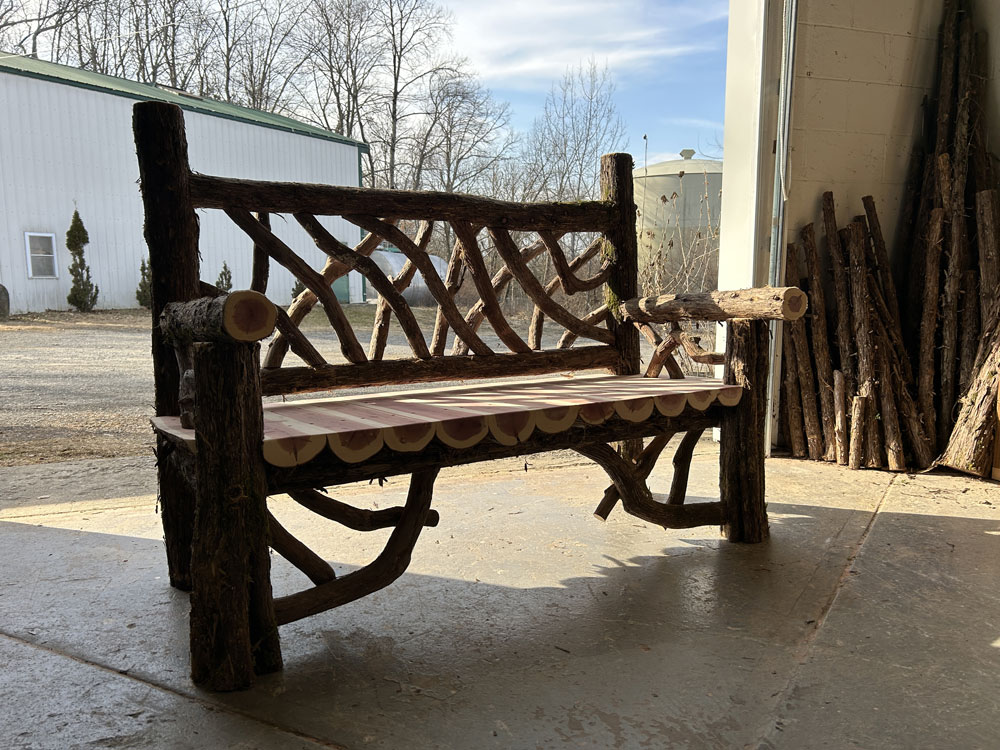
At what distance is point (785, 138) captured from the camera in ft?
13.2

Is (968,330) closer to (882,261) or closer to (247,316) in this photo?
(882,261)

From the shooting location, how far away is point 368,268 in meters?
2.61

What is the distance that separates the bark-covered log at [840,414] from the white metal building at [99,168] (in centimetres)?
1098

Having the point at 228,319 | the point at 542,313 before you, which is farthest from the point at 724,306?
the point at 228,319

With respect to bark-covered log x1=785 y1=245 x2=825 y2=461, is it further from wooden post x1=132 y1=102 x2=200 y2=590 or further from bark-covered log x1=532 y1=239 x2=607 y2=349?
wooden post x1=132 y1=102 x2=200 y2=590

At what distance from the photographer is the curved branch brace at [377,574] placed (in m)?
2.00

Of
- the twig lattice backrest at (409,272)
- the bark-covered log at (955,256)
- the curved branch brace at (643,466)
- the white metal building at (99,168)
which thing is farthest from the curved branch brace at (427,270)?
the white metal building at (99,168)

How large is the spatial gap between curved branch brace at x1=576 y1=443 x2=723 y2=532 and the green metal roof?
34.5 feet

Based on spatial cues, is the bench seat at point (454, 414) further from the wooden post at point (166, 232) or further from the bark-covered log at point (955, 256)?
the bark-covered log at point (955, 256)

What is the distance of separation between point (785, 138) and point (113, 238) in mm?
12148

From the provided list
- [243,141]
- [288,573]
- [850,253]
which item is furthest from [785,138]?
[243,141]

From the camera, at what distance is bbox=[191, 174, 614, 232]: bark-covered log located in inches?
93.0

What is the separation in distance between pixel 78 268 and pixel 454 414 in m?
12.5

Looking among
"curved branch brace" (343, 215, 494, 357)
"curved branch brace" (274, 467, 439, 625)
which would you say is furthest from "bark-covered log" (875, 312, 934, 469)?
"curved branch brace" (274, 467, 439, 625)
